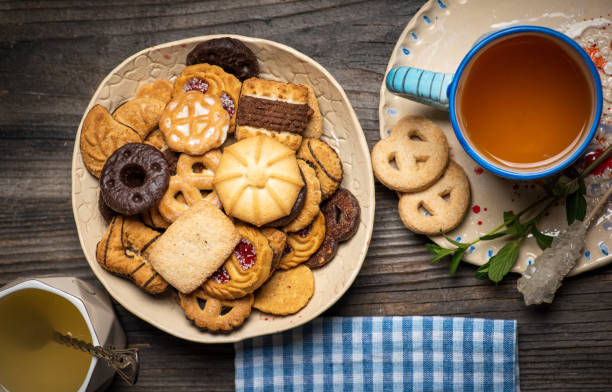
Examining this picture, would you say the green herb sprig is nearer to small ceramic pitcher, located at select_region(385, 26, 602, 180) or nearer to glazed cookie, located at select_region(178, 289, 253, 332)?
small ceramic pitcher, located at select_region(385, 26, 602, 180)

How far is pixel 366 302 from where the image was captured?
1.33m

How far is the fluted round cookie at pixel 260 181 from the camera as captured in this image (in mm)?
1094

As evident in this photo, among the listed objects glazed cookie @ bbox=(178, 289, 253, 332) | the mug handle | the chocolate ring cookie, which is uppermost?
the mug handle

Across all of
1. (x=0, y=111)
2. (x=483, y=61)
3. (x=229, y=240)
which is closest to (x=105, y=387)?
(x=229, y=240)

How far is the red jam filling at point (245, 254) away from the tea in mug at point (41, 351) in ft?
1.25

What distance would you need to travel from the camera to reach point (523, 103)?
1.07 m

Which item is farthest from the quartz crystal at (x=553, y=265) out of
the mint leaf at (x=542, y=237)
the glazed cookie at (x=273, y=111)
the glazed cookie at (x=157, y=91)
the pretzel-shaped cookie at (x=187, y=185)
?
the glazed cookie at (x=157, y=91)

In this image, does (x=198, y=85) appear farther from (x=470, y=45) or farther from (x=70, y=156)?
(x=470, y=45)

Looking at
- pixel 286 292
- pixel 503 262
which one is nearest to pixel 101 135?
pixel 286 292

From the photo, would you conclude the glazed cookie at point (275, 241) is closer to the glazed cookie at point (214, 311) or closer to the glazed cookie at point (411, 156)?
the glazed cookie at point (214, 311)

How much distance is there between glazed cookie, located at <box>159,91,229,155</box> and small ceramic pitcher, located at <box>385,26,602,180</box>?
392 millimetres

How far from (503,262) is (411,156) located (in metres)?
0.33

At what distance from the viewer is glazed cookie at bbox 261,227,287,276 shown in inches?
44.4

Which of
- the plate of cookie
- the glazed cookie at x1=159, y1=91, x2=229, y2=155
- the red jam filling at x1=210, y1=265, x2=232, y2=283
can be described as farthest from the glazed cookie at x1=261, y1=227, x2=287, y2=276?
the glazed cookie at x1=159, y1=91, x2=229, y2=155
